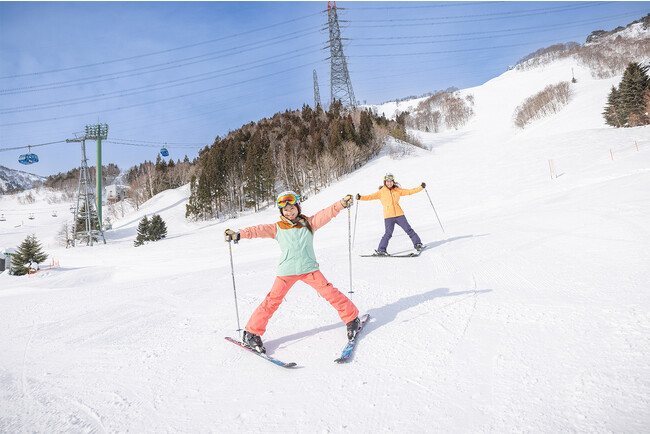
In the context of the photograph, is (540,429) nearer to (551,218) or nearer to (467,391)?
(467,391)

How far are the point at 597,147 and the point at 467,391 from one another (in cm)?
2301

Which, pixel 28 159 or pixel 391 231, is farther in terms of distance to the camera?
pixel 28 159

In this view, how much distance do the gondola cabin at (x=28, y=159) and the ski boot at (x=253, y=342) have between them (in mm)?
32152

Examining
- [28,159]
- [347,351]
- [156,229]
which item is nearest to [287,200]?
[347,351]

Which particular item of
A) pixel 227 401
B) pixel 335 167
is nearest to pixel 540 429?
pixel 227 401

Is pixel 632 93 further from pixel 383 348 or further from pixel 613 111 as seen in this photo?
pixel 383 348

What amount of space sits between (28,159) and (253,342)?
3241 cm

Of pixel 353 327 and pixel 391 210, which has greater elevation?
pixel 391 210

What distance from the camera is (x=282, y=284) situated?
3.10 meters

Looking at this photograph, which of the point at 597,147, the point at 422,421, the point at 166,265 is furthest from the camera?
the point at 597,147

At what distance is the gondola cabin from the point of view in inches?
973

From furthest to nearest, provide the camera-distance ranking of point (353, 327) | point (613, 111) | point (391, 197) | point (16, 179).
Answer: point (16, 179)
point (613, 111)
point (391, 197)
point (353, 327)

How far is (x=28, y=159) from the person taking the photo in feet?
81.5

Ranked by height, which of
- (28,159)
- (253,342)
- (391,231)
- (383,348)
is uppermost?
(28,159)
